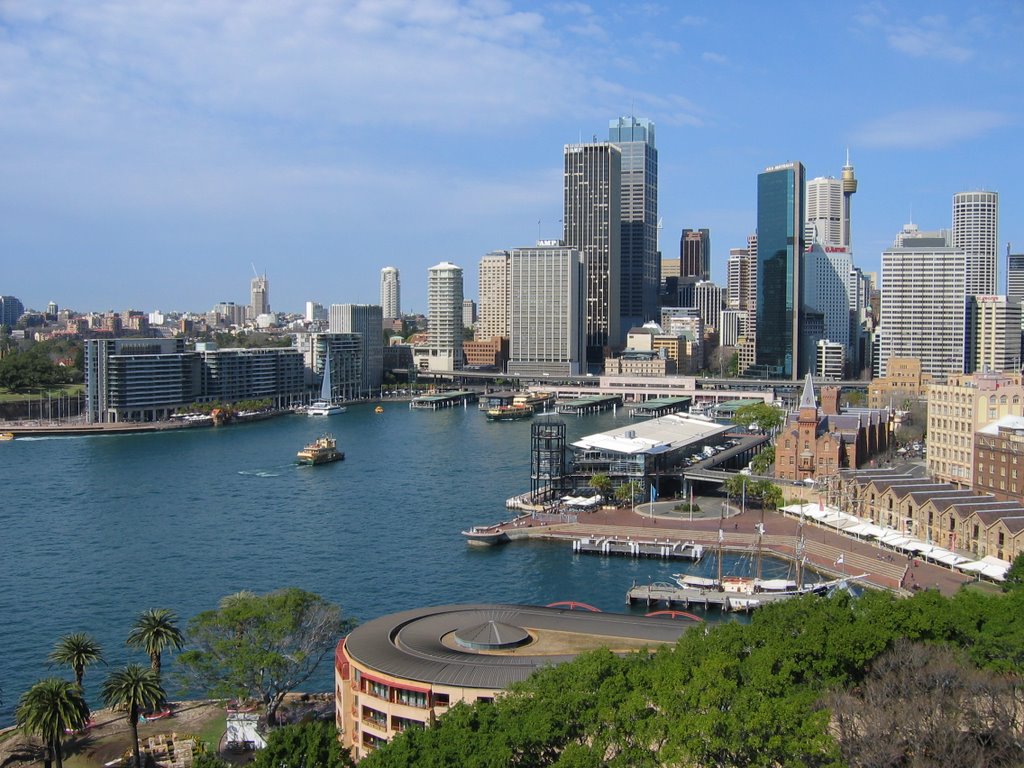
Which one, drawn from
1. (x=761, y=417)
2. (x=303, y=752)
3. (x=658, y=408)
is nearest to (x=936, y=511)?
(x=303, y=752)

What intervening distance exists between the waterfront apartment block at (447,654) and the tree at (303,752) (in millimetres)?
→ 1452

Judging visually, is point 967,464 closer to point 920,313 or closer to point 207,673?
point 207,673

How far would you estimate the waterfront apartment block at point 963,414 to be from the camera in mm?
38438

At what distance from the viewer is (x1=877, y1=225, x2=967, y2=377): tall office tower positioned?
283 ft

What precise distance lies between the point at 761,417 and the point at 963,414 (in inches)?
777

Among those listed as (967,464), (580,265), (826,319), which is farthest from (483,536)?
(826,319)

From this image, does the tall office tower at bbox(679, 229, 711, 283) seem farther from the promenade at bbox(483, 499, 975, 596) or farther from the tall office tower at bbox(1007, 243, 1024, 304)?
the promenade at bbox(483, 499, 975, 596)

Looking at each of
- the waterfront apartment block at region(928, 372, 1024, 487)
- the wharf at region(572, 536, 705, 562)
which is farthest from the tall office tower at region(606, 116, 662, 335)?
the wharf at region(572, 536, 705, 562)

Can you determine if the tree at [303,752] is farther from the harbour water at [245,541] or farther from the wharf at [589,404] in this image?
the wharf at [589,404]

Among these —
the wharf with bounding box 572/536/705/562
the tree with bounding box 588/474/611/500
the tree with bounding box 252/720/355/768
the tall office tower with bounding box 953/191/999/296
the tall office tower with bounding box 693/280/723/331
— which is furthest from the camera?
the tall office tower with bounding box 693/280/723/331

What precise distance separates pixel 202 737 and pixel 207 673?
109 cm

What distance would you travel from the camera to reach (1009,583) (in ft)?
72.6

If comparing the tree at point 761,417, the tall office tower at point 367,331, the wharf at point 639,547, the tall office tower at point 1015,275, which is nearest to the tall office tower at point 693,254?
the tall office tower at point 1015,275

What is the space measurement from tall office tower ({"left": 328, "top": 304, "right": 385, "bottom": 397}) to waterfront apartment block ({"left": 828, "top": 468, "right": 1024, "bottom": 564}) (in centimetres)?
6545
